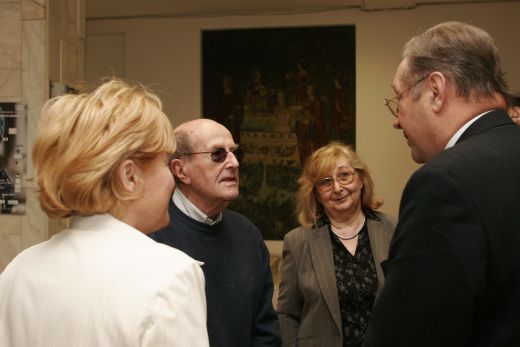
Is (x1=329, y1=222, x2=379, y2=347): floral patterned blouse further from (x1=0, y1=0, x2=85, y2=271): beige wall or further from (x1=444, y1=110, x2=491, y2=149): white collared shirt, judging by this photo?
(x1=0, y1=0, x2=85, y2=271): beige wall

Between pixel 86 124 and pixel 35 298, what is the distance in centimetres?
42

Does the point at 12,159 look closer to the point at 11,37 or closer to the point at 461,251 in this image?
the point at 11,37

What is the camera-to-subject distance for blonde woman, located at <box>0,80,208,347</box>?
1.17 metres

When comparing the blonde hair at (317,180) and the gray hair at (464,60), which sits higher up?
the gray hair at (464,60)

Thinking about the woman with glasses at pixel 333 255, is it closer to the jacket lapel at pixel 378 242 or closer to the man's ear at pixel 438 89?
the jacket lapel at pixel 378 242

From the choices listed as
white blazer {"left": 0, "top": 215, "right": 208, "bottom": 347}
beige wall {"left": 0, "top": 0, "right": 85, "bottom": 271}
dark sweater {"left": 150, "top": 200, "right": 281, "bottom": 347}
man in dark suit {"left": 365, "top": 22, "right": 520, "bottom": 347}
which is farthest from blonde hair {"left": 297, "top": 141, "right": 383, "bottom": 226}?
beige wall {"left": 0, "top": 0, "right": 85, "bottom": 271}

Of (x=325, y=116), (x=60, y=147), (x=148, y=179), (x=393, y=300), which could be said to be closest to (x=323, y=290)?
(x=393, y=300)

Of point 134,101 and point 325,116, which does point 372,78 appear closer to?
point 325,116

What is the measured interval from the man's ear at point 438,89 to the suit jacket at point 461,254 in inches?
9.0

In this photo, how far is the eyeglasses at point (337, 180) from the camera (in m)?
3.56

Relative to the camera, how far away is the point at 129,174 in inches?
53.9

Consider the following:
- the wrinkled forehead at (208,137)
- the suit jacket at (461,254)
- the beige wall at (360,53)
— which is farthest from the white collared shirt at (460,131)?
the beige wall at (360,53)

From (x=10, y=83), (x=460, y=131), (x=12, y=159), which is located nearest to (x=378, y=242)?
(x=460, y=131)

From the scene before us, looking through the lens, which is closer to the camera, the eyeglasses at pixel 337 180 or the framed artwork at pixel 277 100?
the eyeglasses at pixel 337 180
